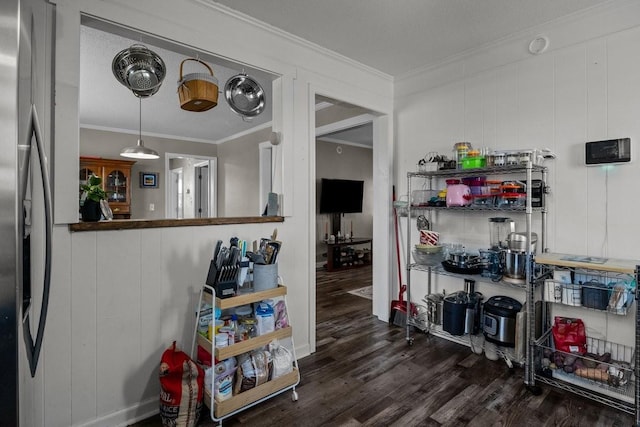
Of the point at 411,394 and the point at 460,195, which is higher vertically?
the point at 460,195

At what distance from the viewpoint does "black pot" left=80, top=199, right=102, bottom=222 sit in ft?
5.79

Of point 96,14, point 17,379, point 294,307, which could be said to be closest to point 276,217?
point 294,307

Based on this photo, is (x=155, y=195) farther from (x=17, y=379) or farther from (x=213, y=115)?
(x=17, y=379)

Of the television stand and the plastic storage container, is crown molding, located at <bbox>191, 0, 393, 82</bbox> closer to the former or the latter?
the plastic storage container

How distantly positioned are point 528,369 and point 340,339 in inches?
57.5

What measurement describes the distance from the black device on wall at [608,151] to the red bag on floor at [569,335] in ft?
3.60

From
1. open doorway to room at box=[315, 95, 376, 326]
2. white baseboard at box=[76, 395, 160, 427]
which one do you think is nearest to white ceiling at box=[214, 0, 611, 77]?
open doorway to room at box=[315, 95, 376, 326]

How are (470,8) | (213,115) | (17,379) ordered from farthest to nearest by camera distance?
(213,115), (470,8), (17,379)

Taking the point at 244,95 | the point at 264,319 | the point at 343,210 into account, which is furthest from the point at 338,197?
the point at 264,319

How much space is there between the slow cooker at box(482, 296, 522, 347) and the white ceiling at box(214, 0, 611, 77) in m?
2.10

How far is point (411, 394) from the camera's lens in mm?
2145

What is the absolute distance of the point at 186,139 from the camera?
6594 millimetres

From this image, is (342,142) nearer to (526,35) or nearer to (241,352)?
(526,35)

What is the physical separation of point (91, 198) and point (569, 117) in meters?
3.12
